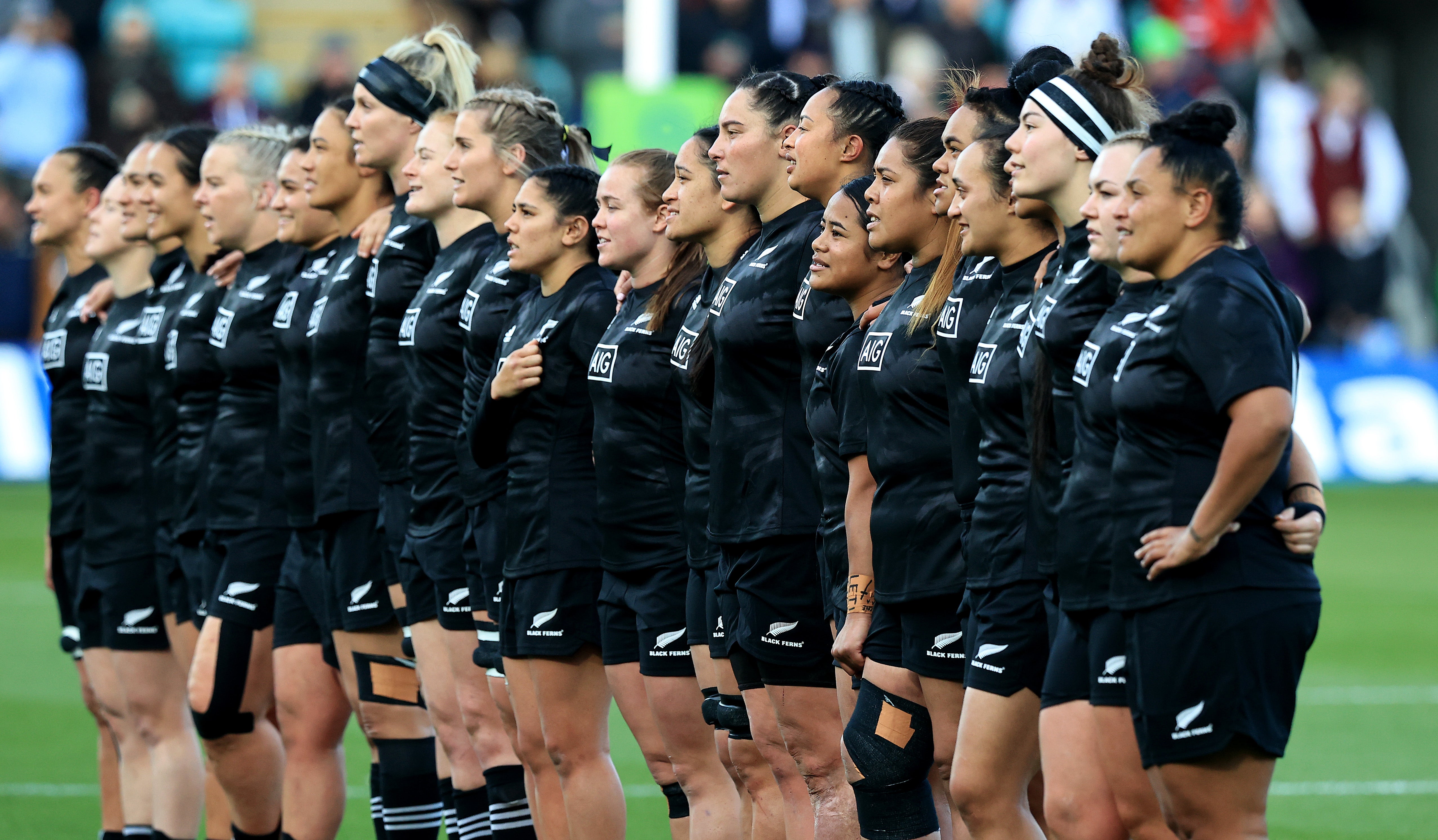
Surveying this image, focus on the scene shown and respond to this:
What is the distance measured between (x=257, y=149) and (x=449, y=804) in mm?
2730

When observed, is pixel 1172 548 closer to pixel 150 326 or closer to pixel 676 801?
pixel 676 801

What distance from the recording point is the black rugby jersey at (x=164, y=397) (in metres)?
7.87

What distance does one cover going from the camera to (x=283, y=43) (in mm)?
21703

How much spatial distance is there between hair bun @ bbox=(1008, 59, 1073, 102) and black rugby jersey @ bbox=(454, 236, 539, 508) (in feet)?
6.87

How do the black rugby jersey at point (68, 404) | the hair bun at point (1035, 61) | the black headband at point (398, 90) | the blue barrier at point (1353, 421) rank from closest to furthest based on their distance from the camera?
the hair bun at point (1035, 61) < the black headband at point (398, 90) < the black rugby jersey at point (68, 404) < the blue barrier at point (1353, 421)

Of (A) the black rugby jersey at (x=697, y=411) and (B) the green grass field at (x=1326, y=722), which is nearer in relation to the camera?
(A) the black rugby jersey at (x=697, y=411)

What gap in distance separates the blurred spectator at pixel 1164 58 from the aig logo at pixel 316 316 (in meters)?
12.6

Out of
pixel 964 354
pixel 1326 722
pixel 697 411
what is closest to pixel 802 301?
pixel 697 411

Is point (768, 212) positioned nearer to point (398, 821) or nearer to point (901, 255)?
point (901, 255)

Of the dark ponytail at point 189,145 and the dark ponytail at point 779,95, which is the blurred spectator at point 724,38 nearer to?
the dark ponytail at point 189,145

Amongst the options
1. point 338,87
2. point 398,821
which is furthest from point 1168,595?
point 338,87

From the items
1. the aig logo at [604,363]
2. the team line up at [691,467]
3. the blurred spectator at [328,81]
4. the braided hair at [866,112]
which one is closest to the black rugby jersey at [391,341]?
the team line up at [691,467]

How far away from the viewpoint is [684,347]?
596cm

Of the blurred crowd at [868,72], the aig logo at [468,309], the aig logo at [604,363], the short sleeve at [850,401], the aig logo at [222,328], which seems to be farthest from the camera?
the blurred crowd at [868,72]
